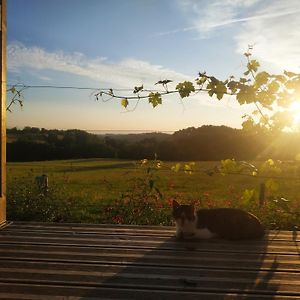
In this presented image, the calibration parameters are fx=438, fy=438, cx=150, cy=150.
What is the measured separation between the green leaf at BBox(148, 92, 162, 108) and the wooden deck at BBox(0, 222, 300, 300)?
1.26 metres

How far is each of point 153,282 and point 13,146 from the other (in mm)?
15174

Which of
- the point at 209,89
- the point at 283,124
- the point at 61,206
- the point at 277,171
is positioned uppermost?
the point at 209,89

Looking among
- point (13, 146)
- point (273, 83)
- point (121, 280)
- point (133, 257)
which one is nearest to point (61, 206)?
point (133, 257)

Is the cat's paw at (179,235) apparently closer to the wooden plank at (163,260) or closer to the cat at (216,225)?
the cat at (216,225)

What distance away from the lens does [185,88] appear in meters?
3.29

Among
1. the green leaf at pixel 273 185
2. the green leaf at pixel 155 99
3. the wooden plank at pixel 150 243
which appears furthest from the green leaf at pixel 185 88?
the wooden plank at pixel 150 243

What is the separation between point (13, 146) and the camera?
56.2 ft

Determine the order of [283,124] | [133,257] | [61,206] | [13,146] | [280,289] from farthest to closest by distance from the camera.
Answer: [13,146], [61,206], [133,257], [283,124], [280,289]

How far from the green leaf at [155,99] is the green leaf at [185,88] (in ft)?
1.01

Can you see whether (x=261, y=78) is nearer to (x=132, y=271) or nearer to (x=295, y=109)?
(x=295, y=109)

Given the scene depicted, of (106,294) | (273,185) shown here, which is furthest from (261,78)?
(106,294)

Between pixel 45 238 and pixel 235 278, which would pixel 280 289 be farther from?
pixel 45 238

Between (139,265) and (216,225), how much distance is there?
53.0 inches

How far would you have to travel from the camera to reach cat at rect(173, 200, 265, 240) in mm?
4332
